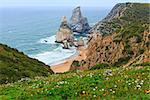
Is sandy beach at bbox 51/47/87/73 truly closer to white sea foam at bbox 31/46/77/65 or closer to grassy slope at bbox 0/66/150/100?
white sea foam at bbox 31/46/77/65

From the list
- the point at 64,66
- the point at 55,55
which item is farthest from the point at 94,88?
the point at 55,55

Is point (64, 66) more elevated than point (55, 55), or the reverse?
point (64, 66)

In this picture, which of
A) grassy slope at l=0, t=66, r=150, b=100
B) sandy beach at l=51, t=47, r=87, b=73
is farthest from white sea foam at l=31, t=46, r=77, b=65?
grassy slope at l=0, t=66, r=150, b=100

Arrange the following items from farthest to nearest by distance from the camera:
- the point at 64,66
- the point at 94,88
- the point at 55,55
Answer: the point at 55,55 < the point at 64,66 < the point at 94,88

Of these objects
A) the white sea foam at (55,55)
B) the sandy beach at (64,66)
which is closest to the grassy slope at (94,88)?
the sandy beach at (64,66)

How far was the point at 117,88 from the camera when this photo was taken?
17.7 meters

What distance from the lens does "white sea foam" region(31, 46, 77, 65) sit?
164750mm

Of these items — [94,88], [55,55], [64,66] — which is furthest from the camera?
[55,55]

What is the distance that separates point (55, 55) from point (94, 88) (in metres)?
161

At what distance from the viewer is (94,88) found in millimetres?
18062

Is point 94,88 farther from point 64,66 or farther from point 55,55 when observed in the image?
point 55,55

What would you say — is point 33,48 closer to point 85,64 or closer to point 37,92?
point 85,64

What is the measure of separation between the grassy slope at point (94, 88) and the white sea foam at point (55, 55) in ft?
453

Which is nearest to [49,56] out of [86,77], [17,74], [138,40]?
[138,40]
